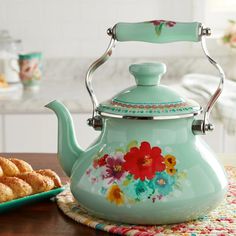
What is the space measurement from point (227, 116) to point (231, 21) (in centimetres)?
80

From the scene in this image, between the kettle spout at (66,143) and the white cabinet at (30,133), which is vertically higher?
the kettle spout at (66,143)

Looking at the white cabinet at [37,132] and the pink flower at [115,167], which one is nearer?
the pink flower at [115,167]

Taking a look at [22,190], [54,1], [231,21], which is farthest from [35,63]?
[22,190]

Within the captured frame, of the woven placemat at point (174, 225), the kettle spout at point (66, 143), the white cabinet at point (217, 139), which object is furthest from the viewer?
the white cabinet at point (217, 139)

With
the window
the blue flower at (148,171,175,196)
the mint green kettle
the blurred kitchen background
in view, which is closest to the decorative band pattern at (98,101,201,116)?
the mint green kettle

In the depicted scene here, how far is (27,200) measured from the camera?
127 cm

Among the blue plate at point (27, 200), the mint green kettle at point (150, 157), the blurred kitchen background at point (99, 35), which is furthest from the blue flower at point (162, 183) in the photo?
the blurred kitchen background at point (99, 35)

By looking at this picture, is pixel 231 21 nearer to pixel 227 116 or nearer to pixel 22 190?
pixel 227 116

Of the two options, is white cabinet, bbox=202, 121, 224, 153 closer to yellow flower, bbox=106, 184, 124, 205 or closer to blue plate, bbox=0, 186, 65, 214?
blue plate, bbox=0, 186, 65, 214

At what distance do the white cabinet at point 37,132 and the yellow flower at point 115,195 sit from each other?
182 cm

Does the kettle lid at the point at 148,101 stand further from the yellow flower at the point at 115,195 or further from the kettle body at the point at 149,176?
the yellow flower at the point at 115,195

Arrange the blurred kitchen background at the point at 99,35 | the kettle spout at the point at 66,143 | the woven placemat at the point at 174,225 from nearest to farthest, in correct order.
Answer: the woven placemat at the point at 174,225
the kettle spout at the point at 66,143
the blurred kitchen background at the point at 99,35

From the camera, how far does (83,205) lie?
1208 millimetres

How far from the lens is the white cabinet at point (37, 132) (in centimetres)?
301
